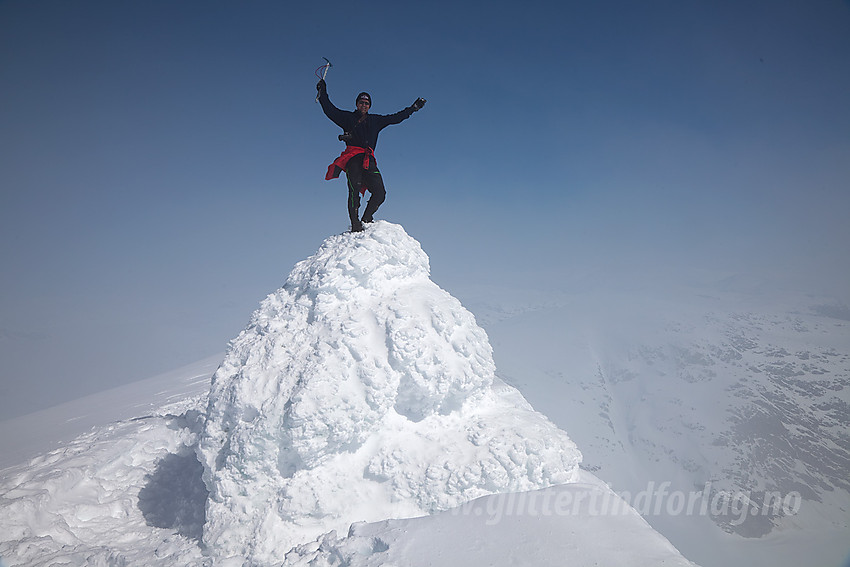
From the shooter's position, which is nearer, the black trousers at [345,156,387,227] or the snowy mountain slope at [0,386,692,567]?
the snowy mountain slope at [0,386,692,567]

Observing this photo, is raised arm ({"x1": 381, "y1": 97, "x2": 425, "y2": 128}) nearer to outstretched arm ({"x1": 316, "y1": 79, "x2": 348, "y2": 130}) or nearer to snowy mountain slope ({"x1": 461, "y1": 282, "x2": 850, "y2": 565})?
outstretched arm ({"x1": 316, "y1": 79, "x2": 348, "y2": 130})

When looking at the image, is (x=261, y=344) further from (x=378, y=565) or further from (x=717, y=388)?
(x=717, y=388)

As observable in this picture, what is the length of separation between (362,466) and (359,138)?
4737mm

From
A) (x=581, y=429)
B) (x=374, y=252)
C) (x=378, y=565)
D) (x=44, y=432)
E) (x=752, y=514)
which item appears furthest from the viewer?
(x=581, y=429)

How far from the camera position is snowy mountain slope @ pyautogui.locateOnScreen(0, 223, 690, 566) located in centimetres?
390

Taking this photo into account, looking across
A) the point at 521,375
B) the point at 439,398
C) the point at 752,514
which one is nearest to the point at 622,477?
the point at 752,514

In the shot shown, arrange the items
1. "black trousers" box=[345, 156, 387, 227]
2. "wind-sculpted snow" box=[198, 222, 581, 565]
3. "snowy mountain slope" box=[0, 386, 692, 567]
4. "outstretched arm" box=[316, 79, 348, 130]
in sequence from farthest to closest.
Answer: "black trousers" box=[345, 156, 387, 227], "outstretched arm" box=[316, 79, 348, 130], "wind-sculpted snow" box=[198, 222, 581, 565], "snowy mountain slope" box=[0, 386, 692, 567]

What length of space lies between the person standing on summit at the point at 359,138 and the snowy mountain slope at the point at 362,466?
2.86 ft

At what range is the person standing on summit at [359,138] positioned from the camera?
5828 mm

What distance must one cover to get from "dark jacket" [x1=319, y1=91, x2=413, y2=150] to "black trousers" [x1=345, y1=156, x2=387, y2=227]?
10.6 inches

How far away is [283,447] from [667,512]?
63977 mm

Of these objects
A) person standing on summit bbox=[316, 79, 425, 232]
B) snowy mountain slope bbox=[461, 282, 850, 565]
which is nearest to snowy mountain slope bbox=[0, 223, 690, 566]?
person standing on summit bbox=[316, 79, 425, 232]

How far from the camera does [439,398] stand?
5.28 meters

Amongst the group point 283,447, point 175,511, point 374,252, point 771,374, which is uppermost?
point 771,374
